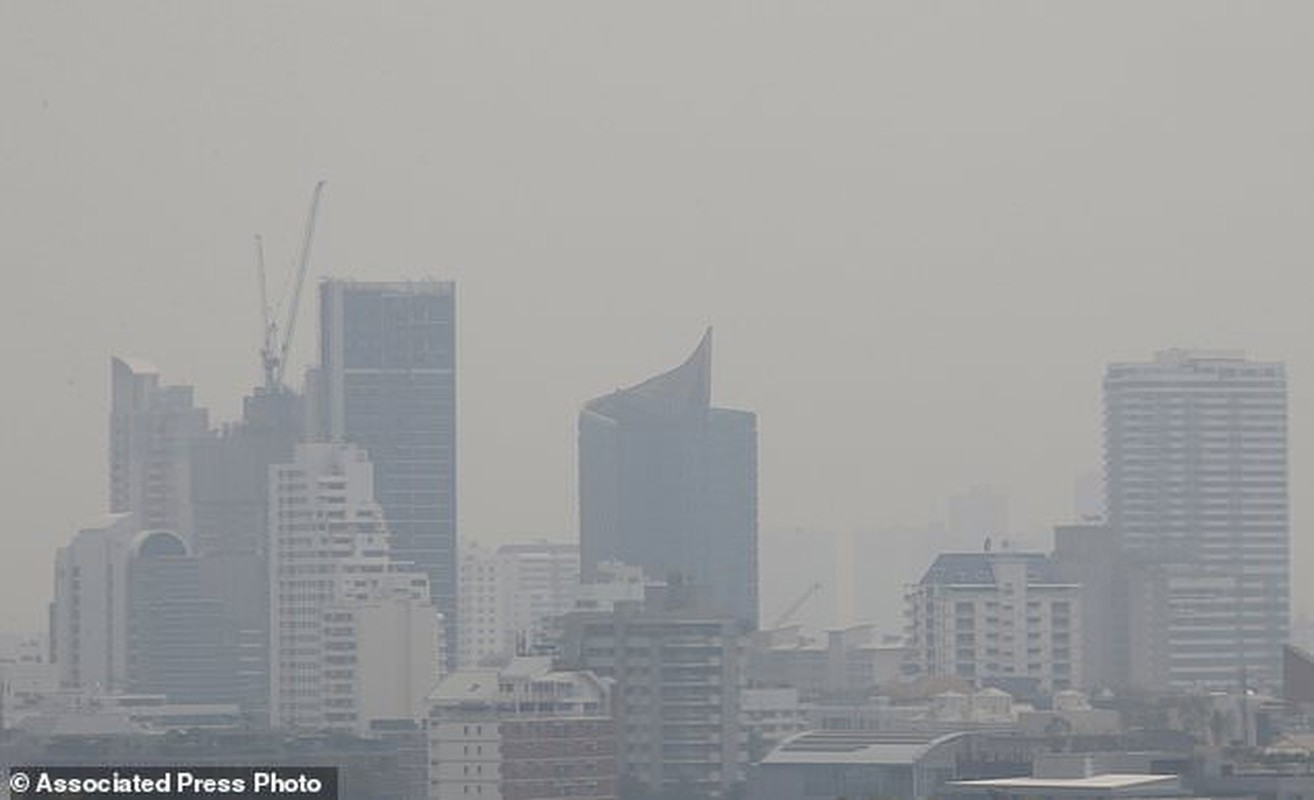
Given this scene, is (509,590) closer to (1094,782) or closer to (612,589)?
(612,589)

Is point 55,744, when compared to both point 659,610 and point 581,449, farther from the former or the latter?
point 581,449

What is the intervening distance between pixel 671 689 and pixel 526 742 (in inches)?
556

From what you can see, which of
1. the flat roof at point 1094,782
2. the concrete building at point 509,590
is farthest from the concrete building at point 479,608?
the flat roof at point 1094,782

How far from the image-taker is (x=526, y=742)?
98562 millimetres

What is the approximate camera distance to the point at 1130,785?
80.6 metres

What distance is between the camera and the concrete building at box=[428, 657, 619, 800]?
97.8 m

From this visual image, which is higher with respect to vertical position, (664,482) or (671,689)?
(664,482)

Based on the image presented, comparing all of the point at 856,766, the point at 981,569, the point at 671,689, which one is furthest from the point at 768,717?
the point at 981,569

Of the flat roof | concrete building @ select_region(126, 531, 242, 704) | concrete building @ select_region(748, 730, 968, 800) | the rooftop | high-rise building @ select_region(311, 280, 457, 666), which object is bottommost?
concrete building @ select_region(748, 730, 968, 800)

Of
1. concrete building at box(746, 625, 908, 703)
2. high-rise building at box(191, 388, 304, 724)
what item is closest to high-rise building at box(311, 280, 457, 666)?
high-rise building at box(191, 388, 304, 724)

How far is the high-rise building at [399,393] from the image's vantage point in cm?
16875

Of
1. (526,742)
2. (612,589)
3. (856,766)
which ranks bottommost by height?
(856,766)

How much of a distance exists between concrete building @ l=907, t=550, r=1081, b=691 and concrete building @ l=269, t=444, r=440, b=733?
13862mm

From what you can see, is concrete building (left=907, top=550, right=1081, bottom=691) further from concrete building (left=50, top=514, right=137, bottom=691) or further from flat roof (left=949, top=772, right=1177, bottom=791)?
flat roof (left=949, top=772, right=1177, bottom=791)
